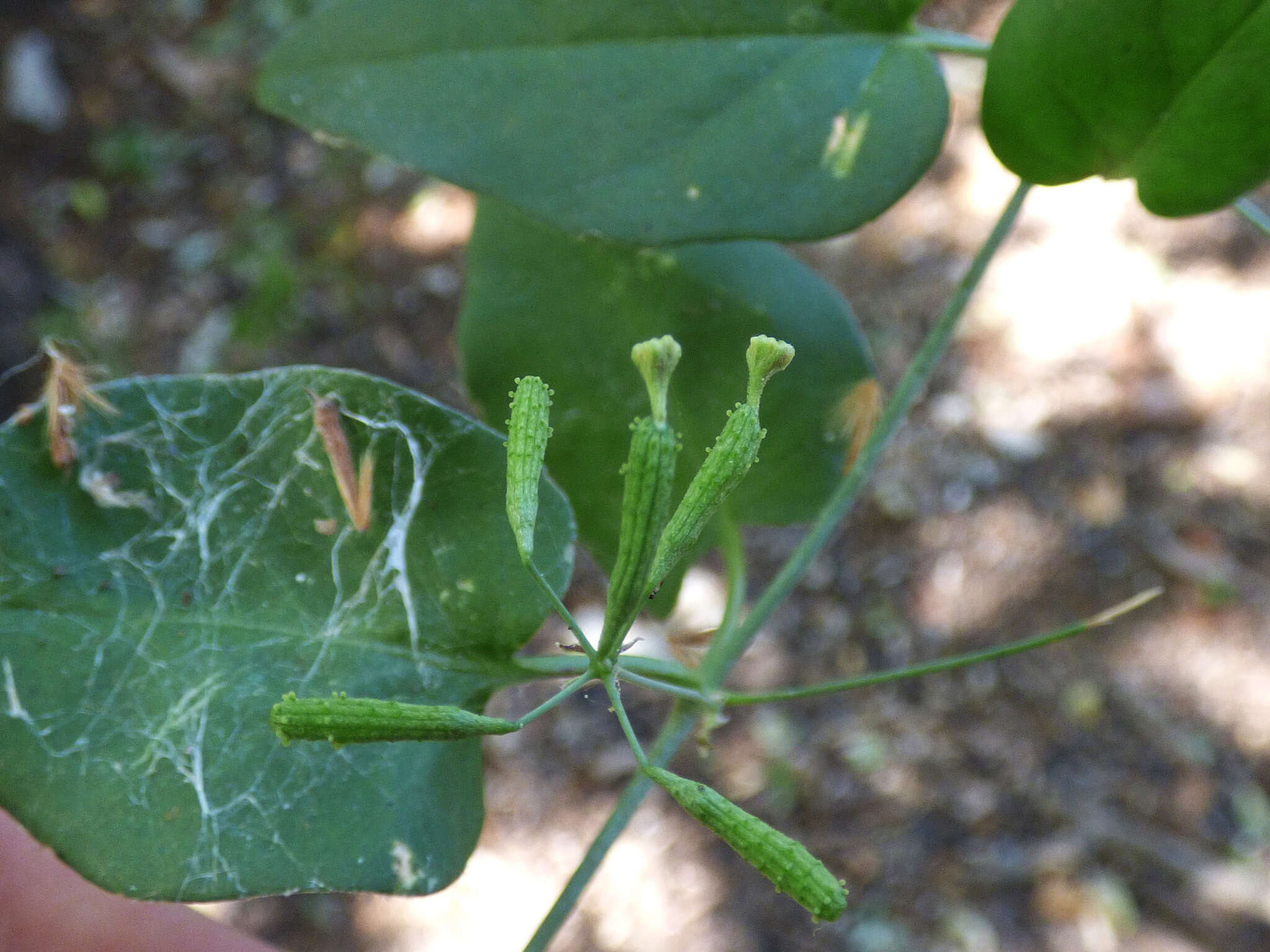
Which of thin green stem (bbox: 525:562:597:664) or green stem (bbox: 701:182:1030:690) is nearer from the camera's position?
thin green stem (bbox: 525:562:597:664)

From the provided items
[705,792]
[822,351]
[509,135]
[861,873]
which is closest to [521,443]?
[705,792]

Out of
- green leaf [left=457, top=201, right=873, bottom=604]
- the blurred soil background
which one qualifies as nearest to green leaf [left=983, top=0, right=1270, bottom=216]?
green leaf [left=457, top=201, right=873, bottom=604]

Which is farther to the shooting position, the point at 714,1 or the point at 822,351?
the point at 822,351

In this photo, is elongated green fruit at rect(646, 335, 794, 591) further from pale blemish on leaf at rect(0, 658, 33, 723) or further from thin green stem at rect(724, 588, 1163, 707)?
pale blemish on leaf at rect(0, 658, 33, 723)

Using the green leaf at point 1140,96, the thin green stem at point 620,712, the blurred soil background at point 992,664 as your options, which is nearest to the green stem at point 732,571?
the thin green stem at point 620,712

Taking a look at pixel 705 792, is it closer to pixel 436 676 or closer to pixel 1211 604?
pixel 436 676
